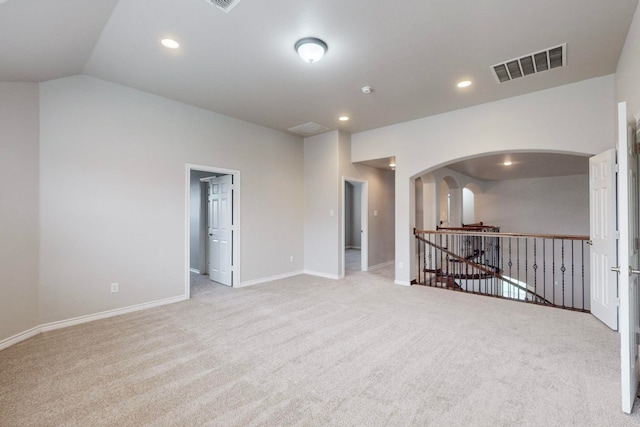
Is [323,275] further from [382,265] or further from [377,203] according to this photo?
[377,203]

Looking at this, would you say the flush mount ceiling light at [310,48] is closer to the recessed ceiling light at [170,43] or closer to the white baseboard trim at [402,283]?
the recessed ceiling light at [170,43]

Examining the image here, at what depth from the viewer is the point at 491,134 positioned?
429cm

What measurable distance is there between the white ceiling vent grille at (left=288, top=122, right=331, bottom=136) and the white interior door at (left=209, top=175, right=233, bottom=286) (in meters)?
1.56

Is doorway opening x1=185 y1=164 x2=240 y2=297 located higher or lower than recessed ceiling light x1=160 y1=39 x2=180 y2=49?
lower

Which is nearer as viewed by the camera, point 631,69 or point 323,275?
point 631,69

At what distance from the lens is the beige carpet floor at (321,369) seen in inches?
72.7

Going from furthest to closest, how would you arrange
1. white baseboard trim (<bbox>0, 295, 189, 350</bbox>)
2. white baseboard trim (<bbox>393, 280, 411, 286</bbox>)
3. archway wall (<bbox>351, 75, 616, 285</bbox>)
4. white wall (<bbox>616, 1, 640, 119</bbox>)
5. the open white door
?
white baseboard trim (<bbox>393, 280, 411, 286</bbox>), archway wall (<bbox>351, 75, 616, 285</bbox>), white baseboard trim (<bbox>0, 295, 189, 350</bbox>), white wall (<bbox>616, 1, 640, 119</bbox>), the open white door

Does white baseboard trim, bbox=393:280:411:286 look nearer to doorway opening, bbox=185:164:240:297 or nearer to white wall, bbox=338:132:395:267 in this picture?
white wall, bbox=338:132:395:267

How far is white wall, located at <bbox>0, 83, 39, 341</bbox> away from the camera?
279 centimetres

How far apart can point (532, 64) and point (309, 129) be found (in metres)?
3.48

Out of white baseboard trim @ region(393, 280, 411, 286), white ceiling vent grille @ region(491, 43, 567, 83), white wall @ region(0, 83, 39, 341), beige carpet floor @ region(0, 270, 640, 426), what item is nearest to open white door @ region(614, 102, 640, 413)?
beige carpet floor @ region(0, 270, 640, 426)

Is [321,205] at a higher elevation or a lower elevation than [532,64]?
lower

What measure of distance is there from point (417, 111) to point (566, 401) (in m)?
3.94

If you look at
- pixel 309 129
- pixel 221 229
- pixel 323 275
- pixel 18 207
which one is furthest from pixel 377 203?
pixel 18 207
